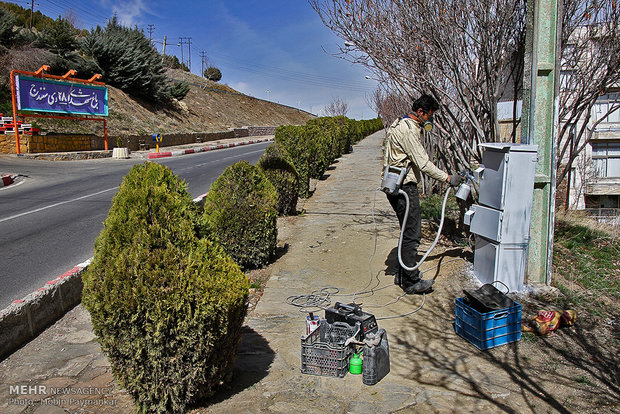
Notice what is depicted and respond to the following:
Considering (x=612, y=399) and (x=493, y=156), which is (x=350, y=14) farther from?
(x=612, y=399)

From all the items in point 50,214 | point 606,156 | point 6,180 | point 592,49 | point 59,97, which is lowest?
point 50,214

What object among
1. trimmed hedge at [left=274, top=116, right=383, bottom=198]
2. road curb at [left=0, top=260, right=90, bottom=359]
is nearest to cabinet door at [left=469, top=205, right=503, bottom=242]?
road curb at [left=0, top=260, right=90, bottom=359]

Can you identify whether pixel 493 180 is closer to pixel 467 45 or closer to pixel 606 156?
pixel 467 45

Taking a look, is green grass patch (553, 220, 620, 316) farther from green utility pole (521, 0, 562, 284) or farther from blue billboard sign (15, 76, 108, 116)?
blue billboard sign (15, 76, 108, 116)

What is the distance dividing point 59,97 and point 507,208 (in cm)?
2142

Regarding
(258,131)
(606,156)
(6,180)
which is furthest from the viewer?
(258,131)

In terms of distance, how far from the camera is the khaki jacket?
4.98 m

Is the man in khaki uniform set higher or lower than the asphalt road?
higher

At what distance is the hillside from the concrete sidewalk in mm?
22526

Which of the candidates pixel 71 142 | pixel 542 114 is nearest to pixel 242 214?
pixel 542 114

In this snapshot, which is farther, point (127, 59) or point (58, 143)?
point (127, 59)

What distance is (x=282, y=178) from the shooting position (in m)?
9.02

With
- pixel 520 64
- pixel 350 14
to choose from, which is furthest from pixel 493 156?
pixel 350 14

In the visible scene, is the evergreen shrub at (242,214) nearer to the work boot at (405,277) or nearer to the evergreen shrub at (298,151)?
the work boot at (405,277)
